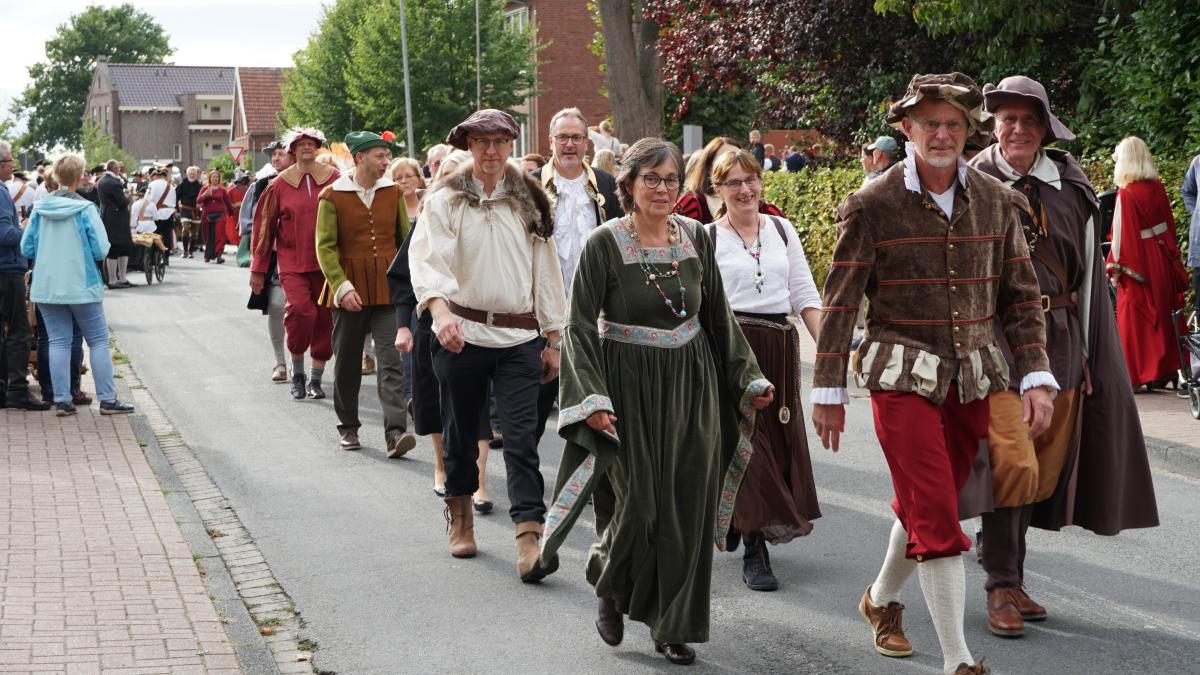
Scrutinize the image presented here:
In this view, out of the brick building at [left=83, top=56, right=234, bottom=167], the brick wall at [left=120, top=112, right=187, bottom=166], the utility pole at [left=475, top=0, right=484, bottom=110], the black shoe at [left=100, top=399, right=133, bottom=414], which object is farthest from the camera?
the brick wall at [left=120, top=112, right=187, bottom=166]

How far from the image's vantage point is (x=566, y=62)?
57.2 m

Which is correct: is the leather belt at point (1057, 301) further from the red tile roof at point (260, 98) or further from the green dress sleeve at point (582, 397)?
the red tile roof at point (260, 98)

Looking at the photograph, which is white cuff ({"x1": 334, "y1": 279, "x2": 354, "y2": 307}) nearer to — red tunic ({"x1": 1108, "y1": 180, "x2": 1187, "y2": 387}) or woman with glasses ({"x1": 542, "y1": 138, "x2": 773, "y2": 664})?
woman with glasses ({"x1": 542, "y1": 138, "x2": 773, "y2": 664})

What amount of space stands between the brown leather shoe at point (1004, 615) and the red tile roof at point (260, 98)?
287 feet

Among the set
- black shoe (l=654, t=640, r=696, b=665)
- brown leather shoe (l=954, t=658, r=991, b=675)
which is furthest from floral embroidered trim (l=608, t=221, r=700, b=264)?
brown leather shoe (l=954, t=658, r=991, b=675)

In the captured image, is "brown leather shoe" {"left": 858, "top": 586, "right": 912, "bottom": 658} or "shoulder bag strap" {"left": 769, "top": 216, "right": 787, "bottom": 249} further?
"shoulder bag strap" {"left": 769, "top": 216, "right": 787, "bottom": 249}

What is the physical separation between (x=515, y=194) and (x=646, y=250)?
5.54 feet

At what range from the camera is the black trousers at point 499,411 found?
6.89m

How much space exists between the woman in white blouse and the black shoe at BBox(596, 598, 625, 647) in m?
1.04

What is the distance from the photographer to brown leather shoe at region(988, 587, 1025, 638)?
19.1ft

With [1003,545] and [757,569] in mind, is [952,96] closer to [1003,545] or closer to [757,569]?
[1003,545]

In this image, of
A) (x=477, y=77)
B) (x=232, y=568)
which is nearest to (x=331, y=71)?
(x=477, y=77)

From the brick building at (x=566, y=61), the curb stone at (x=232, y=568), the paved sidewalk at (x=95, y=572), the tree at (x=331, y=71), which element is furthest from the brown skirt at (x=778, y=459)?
the brick building at (x=566, y=61)

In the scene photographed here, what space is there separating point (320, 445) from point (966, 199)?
642cm
